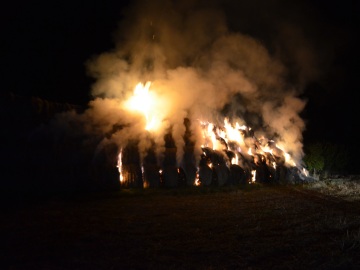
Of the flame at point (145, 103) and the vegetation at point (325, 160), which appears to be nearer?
the flame at point (145, 103)

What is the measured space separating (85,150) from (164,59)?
9.21m

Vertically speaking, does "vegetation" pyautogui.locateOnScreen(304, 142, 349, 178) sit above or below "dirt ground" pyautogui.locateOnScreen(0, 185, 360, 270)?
above

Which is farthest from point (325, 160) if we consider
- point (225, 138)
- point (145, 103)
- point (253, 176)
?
point (145, 103)

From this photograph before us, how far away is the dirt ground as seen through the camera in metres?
6.16

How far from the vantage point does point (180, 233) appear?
8.23 meters

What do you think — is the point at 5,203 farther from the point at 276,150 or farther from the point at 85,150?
the point at 276,150

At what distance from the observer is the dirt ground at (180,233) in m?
6.16

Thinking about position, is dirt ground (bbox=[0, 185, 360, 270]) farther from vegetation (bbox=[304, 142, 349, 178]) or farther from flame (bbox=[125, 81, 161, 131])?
vegetation (bbox=[304, 142, 349, 178])

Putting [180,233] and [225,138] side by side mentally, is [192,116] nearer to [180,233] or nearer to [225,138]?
[225,138]

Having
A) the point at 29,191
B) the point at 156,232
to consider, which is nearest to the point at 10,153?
the point at 29,191

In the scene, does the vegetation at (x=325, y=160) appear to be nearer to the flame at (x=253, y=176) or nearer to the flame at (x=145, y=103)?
the flame at (x=253, y=176)

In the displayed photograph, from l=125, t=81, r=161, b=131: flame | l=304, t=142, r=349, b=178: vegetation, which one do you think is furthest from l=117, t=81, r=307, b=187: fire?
l=304, t=142, r=349, b=178: vegetation

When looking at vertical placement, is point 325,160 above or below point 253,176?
above

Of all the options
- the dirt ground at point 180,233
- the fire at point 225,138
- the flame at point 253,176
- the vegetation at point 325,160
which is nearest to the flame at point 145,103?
the fire at point 225,138
